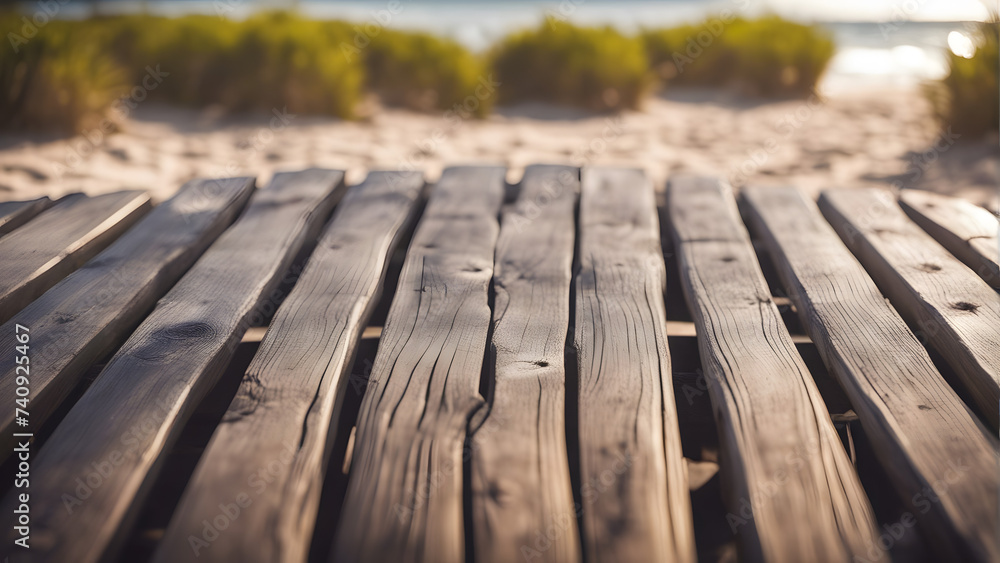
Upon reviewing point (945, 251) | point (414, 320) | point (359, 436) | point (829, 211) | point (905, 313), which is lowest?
point (359, 436)

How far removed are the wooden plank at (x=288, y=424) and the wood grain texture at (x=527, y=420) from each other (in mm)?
269

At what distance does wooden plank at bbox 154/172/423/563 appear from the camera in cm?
91

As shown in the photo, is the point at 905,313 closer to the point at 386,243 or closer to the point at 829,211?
the point at 829,211

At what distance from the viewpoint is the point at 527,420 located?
111 centimetres

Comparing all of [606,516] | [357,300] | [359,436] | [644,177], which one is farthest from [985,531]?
[644,177]

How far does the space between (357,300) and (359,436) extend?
1.53ft

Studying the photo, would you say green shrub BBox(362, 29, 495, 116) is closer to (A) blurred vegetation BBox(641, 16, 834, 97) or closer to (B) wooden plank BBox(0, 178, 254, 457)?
(A) blurred vegetation BBox(641, 16, 834, 97)

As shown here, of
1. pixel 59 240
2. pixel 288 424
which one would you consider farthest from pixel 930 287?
pixel 59 240

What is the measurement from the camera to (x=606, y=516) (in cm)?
94

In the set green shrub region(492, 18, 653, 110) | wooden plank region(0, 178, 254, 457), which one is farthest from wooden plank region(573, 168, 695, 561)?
green shrub region(492, 18, 653, 110)

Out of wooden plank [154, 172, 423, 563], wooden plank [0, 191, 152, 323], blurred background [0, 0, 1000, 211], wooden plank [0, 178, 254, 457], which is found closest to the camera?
wooden plank [154, 172, 423, 563]

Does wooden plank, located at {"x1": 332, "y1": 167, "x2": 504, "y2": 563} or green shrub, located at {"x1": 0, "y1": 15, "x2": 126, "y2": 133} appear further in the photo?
green shrub, located at {"x1": 0, "y1": 15, "x2": 126, "y2": 133}

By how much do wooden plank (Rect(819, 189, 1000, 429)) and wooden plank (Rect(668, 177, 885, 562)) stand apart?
0.34 m

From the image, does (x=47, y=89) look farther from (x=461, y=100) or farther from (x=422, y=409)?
(x=422, y=409)
